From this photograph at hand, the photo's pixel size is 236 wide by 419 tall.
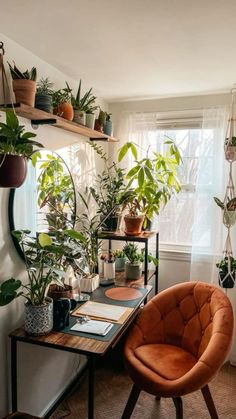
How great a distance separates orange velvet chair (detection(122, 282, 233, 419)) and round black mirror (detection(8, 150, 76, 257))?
33.3 inches

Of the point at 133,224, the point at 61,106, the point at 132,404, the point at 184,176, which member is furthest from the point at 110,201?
the point at 132,404

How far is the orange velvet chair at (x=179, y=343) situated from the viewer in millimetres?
1585

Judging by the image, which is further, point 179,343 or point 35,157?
point 179,343

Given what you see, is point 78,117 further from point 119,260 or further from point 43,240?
point 119,260

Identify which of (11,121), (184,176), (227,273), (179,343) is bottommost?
(179,343)

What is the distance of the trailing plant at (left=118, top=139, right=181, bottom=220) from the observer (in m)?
2.42

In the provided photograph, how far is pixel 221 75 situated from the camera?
2199 mm

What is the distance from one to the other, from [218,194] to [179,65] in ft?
3.70

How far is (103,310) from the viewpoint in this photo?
6.06 feet

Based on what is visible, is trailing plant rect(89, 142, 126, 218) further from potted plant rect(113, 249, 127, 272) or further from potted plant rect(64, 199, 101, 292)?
potted plant rect(113, 249, 127, 272)

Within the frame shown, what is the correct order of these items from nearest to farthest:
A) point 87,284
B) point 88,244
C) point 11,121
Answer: point 11,121
point 87,284
point 88,244

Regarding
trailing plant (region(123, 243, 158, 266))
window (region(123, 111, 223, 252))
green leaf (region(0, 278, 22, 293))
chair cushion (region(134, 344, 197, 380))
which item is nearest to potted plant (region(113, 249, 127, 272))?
trailing plant (region(123, 243, 158, 266))

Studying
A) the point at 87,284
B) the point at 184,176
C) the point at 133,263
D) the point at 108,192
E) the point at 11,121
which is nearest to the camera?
the point at 11,121

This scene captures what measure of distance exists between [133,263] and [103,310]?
2.34ft
